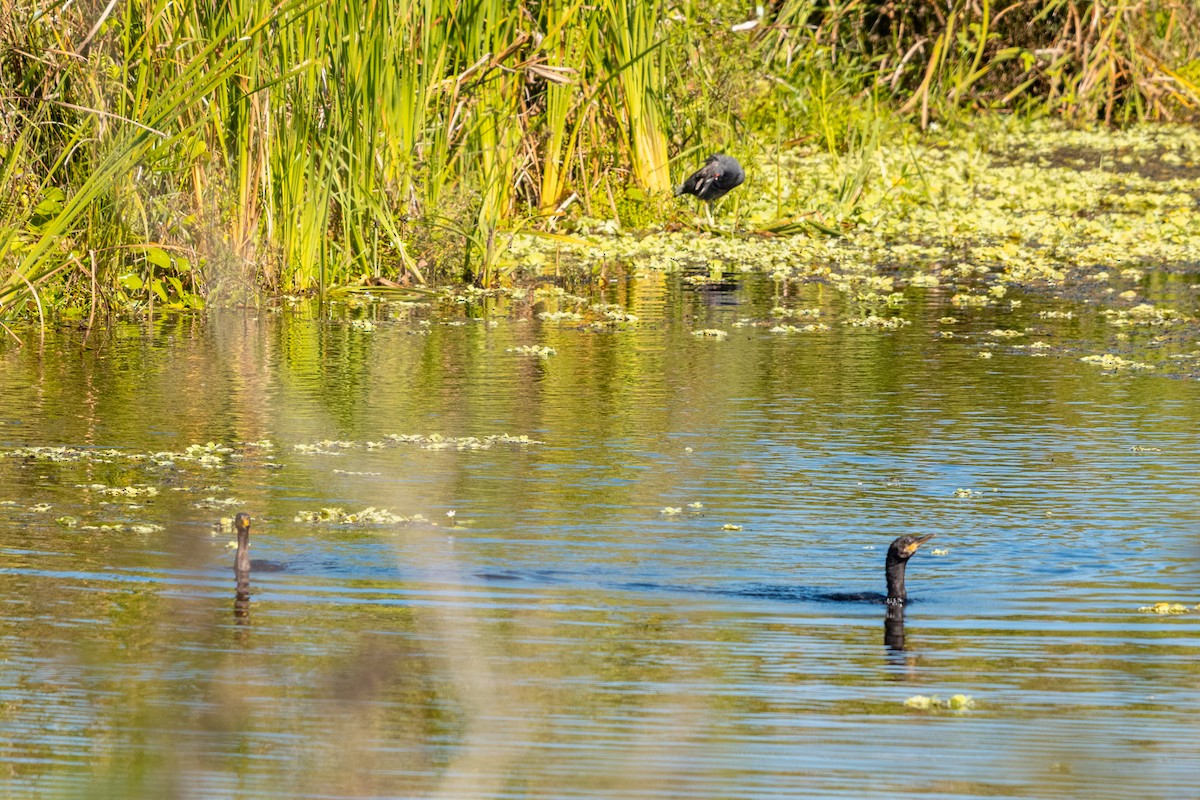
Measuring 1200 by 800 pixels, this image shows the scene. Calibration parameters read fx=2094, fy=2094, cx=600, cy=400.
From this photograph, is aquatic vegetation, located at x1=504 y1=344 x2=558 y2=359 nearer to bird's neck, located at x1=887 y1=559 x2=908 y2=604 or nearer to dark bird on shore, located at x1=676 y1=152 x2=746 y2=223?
dark bird on shore, located at x1=676 y1=152 x2=746 y2=223

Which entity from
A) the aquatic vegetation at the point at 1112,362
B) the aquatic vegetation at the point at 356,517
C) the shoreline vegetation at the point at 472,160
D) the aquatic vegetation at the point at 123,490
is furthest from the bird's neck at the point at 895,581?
the aquatic vegetation at the point at 1112,362

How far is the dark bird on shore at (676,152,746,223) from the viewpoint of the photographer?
428 inches

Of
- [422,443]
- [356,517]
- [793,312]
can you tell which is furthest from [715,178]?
[356,517]

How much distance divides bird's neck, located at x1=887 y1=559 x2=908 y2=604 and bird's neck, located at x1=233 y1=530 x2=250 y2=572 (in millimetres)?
1363

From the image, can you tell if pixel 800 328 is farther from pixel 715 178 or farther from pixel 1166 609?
pixel 1166 609

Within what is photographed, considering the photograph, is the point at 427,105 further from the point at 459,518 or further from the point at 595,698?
the point at 595,698

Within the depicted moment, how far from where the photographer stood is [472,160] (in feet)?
32.4

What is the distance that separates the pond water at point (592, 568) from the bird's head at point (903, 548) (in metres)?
0.13

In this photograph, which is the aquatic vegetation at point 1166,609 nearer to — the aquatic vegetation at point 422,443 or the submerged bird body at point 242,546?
the submerged bird body at point 242,546

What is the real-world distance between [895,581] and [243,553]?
1.39 metres

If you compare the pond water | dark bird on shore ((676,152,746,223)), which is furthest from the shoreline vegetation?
the pond water

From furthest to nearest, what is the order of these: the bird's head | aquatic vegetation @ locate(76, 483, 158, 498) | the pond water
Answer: aquatic vegetation @ locate(76, 483, 158, 498) < the bird's head < the pond water

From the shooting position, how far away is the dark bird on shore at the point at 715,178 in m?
10.9

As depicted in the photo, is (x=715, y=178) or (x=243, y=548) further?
(x=715, y=178)
